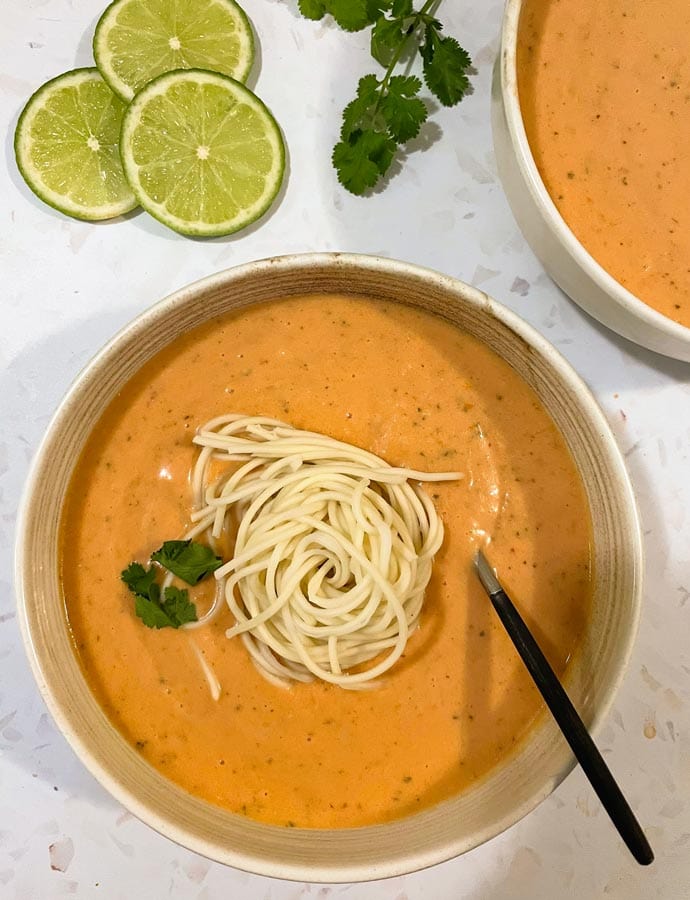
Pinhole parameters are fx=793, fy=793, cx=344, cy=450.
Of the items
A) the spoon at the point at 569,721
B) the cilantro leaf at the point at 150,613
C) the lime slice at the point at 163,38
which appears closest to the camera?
the spoon at the point at 569,721

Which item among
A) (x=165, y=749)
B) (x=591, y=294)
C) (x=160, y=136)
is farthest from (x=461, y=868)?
(x=160, y=136)

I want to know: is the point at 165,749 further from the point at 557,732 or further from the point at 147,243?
the point at 147,243

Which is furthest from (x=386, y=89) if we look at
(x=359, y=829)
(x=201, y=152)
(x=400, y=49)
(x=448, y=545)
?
(x=359, y=829)

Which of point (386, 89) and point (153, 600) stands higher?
point (386, 89)

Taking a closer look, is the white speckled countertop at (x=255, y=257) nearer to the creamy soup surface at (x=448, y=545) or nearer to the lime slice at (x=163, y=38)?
the lime slice at (x=163, y=38)

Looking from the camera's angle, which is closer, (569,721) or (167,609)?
(569,721)

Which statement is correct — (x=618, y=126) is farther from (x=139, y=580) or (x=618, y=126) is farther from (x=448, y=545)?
(x=139, y=580)

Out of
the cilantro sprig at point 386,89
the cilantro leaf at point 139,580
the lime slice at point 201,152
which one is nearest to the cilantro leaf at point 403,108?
the cilantro sprig at point 386,89
